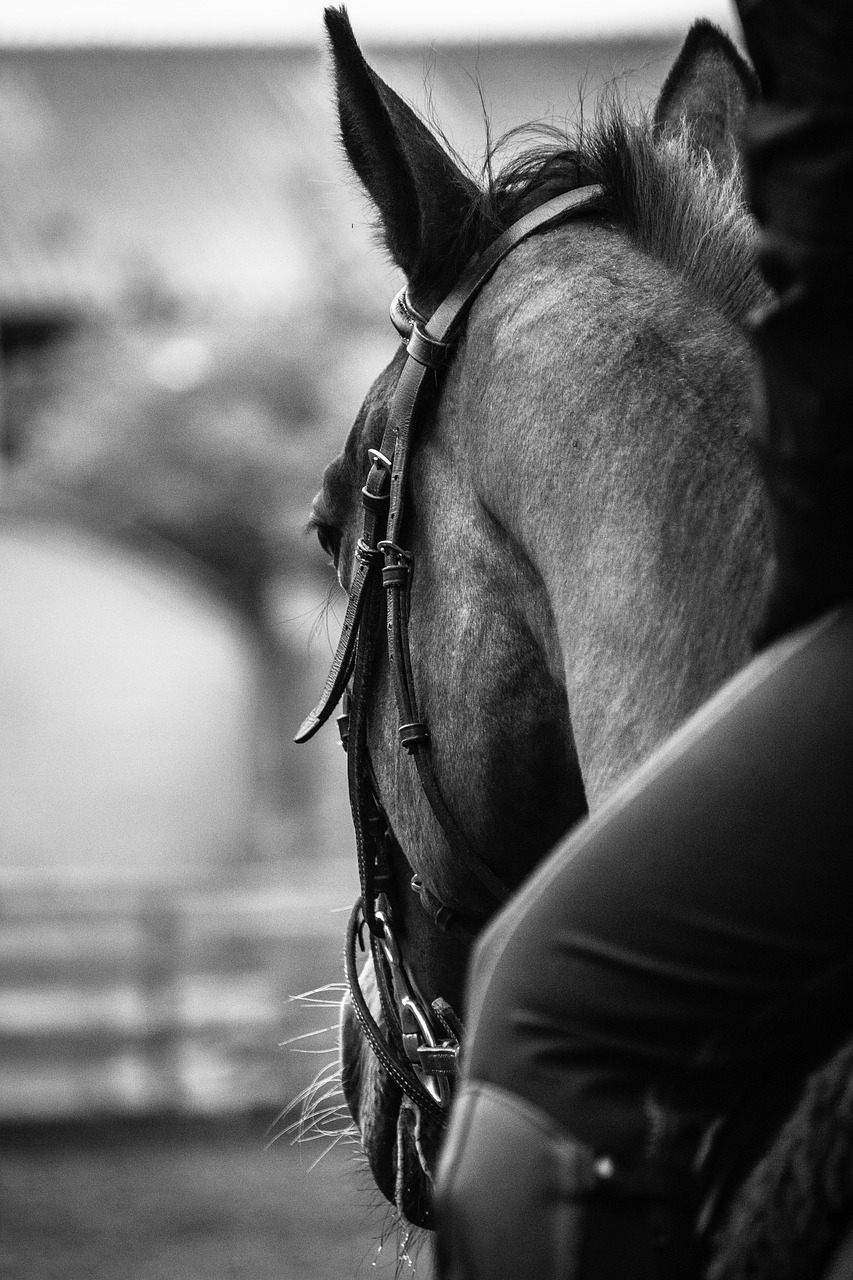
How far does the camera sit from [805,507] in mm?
1255

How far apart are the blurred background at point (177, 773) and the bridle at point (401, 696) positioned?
0.92ft

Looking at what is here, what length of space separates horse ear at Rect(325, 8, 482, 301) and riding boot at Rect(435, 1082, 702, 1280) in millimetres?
1205

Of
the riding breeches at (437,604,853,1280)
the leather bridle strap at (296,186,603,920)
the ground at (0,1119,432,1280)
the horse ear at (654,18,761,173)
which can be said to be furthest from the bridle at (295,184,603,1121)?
the ground at (0,1119,432,1280)

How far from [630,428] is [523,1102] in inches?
32.9

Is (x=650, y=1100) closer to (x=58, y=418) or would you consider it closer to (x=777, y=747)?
(x=777, y=747)

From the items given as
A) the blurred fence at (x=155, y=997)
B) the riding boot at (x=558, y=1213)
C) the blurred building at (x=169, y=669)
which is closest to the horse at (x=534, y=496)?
the blurred building at (x=169, y=669)

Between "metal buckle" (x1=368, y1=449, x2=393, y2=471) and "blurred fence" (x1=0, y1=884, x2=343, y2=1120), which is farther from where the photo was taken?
"blurred fence" (x1=0, y1=884, x2=343, y2=1120)

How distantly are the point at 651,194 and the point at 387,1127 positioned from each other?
1.54 meters

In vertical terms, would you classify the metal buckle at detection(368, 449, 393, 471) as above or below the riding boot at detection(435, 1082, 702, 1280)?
above

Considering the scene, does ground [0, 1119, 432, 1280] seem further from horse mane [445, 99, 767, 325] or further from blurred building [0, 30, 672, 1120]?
horse mane [445, 99, 767, 325]

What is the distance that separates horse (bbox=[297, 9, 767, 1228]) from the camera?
65.3 inches

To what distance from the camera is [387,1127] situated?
2416mm

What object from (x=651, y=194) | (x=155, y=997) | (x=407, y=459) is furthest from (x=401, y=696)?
(x=155, y=997)

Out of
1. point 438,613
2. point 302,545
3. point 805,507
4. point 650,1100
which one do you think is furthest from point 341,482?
point 302,545
